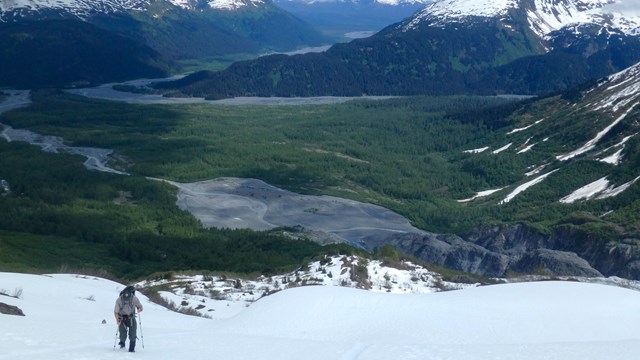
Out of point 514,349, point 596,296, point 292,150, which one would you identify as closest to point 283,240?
point 596,296

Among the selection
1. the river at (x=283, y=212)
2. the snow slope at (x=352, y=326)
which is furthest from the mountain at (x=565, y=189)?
the snow slope at (x=352, y=326)

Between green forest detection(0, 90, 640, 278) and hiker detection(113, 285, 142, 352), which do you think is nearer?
hiker detection(113, 285, 142, 352)

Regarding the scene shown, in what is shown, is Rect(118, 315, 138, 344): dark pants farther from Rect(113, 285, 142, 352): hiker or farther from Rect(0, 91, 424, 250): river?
Rect(0, 91, 424, 250): river

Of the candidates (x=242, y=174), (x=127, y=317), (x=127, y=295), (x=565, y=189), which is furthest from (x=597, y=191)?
(x=127, y=317)

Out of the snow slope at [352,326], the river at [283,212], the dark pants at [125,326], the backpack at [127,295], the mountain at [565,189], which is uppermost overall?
the backpack at [127,295]

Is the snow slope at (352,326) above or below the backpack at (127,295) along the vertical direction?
below

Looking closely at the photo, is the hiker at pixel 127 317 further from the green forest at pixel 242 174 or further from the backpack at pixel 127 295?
the green forest at pixel 242 174

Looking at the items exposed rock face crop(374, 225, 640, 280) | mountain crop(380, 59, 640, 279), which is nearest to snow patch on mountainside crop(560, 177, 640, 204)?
mountain crop(380, 59, 640, 279)

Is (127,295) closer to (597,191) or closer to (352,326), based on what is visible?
(352,326)
